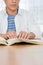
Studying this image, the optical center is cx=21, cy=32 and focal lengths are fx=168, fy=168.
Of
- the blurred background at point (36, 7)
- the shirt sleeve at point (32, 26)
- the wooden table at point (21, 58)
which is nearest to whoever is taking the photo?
the wooden table at point (21, 58)

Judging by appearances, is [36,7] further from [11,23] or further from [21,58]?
[21,58]

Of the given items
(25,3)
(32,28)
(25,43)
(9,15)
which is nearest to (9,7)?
(9,15)

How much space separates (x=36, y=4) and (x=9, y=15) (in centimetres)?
88

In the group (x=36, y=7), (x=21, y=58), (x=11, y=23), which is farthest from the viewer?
(x=36, y=7)

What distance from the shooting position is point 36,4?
8.72 feet

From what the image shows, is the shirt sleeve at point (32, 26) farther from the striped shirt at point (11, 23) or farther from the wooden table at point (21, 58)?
the wooden table at point (21, 58)

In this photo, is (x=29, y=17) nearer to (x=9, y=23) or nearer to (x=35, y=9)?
(x=9, y=23)

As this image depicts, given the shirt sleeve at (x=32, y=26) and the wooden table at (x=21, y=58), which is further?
the shirt sleeve at (x=32, y=26)

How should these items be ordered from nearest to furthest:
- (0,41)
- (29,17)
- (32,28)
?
(0,41)
(32,28)
(29,17)

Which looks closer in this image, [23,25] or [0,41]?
[0,41]

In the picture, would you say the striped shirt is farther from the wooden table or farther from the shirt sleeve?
the wooden table

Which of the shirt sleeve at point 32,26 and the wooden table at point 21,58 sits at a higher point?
the wooden table at point 21,58

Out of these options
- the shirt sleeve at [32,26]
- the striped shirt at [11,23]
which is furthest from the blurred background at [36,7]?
the striped shirt at [11,23]

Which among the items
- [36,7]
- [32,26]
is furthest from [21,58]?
[36,7]
